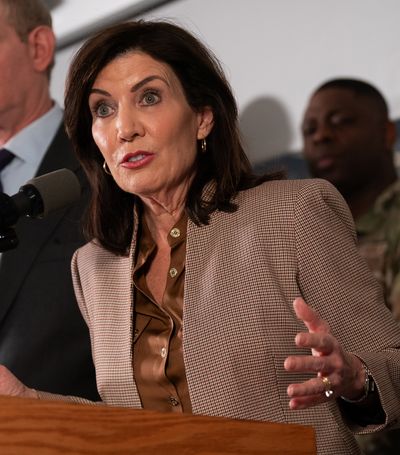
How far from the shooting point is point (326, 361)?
158cm

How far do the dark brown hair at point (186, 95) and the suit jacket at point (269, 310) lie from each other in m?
0.11

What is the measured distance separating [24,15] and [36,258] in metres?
0.89

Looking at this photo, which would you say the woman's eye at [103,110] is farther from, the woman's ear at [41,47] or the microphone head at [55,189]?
the woman's ear at [41,47]

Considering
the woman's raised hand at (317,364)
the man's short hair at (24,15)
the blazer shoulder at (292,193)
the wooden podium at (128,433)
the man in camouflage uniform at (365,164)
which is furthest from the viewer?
the man's short hair at (24,15)

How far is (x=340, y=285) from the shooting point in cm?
190

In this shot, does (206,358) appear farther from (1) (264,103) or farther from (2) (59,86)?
(2) (59,86)

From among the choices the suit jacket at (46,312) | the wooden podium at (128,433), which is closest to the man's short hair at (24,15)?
the suit jacket at (46,312)

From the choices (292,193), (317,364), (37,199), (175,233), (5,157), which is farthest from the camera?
(5,157)

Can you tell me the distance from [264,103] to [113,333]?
135 centimetres

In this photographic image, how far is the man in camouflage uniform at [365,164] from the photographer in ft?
9.29

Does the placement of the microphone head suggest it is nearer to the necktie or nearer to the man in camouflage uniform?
the necktie

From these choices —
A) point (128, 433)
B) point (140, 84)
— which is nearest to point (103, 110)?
point (140, 84)

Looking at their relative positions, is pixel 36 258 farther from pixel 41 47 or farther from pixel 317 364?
pixel 317 364

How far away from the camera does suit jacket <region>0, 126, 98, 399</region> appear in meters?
2.52
